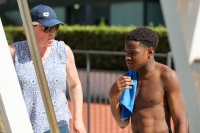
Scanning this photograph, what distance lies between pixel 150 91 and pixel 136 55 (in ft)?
0.76

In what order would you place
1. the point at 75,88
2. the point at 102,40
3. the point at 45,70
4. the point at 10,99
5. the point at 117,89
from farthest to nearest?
1. the point at 102,40
2. the point at 75,88
3. the point at 45,70
4. the point at 117,89
5. the point at 10,99

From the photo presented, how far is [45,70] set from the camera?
315 centimetres

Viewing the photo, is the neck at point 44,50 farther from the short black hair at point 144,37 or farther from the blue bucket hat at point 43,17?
the short black hair at point 144,37

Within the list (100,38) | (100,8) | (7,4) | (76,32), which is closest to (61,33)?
(76,32)

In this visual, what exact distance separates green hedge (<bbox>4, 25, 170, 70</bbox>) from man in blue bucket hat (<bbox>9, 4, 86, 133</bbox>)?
690 centimetres

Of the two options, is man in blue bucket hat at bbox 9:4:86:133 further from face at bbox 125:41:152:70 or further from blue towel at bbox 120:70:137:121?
face at bbox 125:41:152:70

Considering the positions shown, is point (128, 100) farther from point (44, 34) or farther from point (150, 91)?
point (44, 34)

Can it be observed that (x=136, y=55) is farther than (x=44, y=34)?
No

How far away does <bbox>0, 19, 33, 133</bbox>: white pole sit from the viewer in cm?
176

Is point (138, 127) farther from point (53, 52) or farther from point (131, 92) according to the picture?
point (53, 52)

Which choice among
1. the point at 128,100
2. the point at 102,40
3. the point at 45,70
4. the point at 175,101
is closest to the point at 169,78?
the point at 175,101

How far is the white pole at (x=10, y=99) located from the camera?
1.76 metres

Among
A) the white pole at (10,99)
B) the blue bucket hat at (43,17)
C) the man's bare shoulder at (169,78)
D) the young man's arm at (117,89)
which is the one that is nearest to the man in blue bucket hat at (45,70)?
the blue bucket hat at (43,17)

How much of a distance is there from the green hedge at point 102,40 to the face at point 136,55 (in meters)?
7.44
